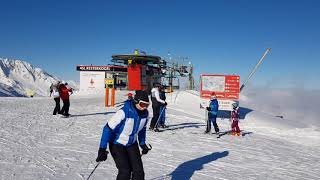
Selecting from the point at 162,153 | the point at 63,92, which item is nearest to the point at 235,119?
the point at 162,153

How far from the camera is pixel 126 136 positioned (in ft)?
19.0

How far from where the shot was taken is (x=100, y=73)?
150 ft

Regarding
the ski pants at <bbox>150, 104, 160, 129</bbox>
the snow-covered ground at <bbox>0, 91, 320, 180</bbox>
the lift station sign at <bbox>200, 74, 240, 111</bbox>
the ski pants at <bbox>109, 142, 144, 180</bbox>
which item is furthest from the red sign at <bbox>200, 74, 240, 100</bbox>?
the ski pants at <bbox>109, 142, 144, 180</bbox>

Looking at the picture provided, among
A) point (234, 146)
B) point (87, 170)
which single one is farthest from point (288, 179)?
point (87, 170)

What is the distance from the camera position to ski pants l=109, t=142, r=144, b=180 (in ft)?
18.7

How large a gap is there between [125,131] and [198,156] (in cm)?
536

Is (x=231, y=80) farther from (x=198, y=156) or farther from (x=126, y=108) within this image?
(x=126, y=108)

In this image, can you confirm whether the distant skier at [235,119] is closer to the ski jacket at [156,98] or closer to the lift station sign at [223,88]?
the ski jacket at [156,98]

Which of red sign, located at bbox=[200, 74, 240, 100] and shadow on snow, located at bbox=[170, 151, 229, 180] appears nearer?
shadow on snow, located at bbox=[170, 151, 229, 180]

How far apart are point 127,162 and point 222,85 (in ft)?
55.5

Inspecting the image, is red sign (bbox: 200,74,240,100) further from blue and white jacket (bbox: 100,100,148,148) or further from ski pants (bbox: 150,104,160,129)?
blue and white jacket (bbox: 100,100,148,148)

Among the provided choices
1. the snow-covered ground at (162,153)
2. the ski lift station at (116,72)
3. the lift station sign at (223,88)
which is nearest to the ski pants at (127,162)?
A: the snow-covered ground at (162,153)

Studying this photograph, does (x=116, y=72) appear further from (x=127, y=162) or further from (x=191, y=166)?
(x=127, y=162)

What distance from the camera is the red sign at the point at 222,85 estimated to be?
72.0 feet
